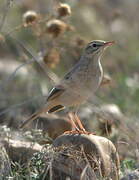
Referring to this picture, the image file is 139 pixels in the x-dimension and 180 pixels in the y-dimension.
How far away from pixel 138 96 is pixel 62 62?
2764 mm

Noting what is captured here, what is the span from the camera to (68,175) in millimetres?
6328

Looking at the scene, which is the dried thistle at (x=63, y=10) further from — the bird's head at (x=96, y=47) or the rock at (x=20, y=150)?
the rock at (x=20, y=150)

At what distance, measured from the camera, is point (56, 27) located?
8.87 m

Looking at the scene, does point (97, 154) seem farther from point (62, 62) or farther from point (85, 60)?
point (62, 62)

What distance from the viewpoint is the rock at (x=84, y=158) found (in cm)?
624

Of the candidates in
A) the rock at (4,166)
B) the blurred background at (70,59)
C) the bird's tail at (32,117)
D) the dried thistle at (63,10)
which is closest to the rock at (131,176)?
the blurred background at (70,59)

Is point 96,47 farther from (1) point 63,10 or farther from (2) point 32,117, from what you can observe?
(2) point 32,117

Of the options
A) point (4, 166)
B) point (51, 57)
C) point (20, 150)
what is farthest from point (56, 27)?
point (4, 166)

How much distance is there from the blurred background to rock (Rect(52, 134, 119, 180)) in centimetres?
21

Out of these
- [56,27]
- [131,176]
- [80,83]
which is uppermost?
[56,27]

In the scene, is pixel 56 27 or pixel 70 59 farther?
pixel 70 59

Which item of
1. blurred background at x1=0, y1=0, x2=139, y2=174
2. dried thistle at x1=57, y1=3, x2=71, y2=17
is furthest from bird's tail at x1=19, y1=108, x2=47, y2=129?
dried thistle at x1=57, y1=3, x2=71, y2=17

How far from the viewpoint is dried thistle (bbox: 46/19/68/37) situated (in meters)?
8.84

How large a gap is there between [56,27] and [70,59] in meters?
4.29
